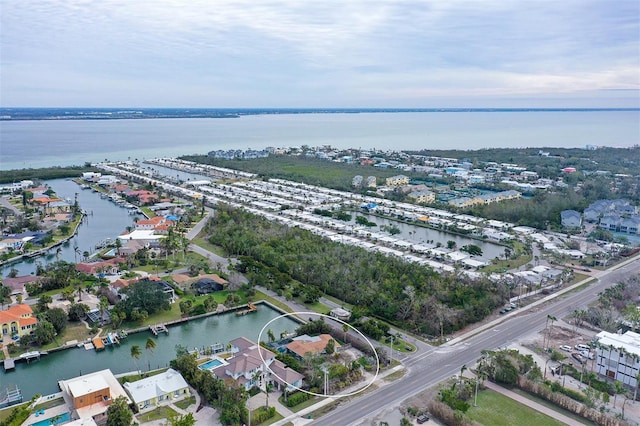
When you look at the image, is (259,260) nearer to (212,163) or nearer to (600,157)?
(212,163)

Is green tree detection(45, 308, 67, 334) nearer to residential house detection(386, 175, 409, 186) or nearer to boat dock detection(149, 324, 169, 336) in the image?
boat dock detection(149, 324, 169, 336)

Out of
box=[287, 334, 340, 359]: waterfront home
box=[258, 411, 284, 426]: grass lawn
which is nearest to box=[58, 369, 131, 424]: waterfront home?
box=[258, 411, 284, 426]: grass lawn

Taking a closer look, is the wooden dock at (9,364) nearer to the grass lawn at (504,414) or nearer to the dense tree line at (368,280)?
the dense tree line at (368,280)

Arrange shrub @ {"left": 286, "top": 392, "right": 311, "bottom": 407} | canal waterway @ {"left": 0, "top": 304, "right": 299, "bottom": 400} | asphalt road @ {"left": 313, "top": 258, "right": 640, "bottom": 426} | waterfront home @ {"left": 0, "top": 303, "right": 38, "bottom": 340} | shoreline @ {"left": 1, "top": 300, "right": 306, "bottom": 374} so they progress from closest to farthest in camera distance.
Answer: asphalt road @ {"left": 313, "top": 258, "right": 640, "bottom": 426} → shrub @ {"left": 286, "top": 392, "right": 311, "bottom": 407} → canal waterway @ {"left": 0, "top": 304, "right": 299, "bottom": 400} → shoreline @ {"left": 1, "top": 300, "right": 306, "bottom": 374} → waterfront home @ {"left": 0, "top": 303, "right": 38, "bottom": 340}

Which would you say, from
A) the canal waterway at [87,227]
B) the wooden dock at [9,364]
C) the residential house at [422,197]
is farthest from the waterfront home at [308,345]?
the residential house at [422,197]

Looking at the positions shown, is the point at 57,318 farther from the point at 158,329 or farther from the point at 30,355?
the point at 158,329
